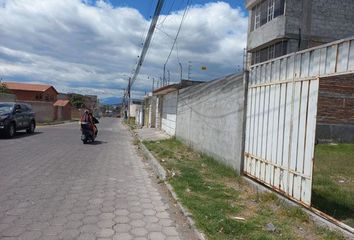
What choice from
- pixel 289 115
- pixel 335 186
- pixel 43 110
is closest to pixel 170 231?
pixel 289 115

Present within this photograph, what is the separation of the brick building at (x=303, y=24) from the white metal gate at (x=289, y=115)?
15.2 meters

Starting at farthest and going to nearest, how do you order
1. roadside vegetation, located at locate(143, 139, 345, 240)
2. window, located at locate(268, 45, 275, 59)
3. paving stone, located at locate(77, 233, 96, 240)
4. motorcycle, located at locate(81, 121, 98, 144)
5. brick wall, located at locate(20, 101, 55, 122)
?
brick wall, located at locate(20, 101, 55, 122) → window, located at locate(268, 45, 275, 59) → motorcycle, located at locate(81, 121, 98, 144) → roadside vegetation, located at locate(143, 139, 345, 240) → paving stone, located at locate(77, 233, 96, 240)

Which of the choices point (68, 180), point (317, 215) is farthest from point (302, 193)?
point (68, 180)

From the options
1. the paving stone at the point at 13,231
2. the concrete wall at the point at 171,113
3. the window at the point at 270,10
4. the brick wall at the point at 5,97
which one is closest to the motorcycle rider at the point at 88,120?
the concrete wall at the point at 171,113

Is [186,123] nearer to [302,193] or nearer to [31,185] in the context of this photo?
[31,185]

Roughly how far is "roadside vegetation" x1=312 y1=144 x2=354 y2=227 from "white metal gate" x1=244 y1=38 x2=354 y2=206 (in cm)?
69

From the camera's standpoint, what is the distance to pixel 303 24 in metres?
22.1

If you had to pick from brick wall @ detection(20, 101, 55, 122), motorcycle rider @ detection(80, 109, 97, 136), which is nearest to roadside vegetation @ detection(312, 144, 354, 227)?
motorcycle rider @ detection(80, 109, 97, 136)

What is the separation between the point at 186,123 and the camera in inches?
670

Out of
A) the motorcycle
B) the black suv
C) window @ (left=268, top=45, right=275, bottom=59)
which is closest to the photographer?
the motorcycle

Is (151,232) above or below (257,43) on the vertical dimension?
below

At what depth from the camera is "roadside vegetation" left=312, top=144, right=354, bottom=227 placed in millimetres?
6220

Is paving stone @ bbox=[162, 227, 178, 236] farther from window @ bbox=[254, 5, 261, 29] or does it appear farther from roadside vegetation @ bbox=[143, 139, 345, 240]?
window @ bbox=[254, 5, 261, 29]

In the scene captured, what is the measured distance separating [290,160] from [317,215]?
1.09 m
